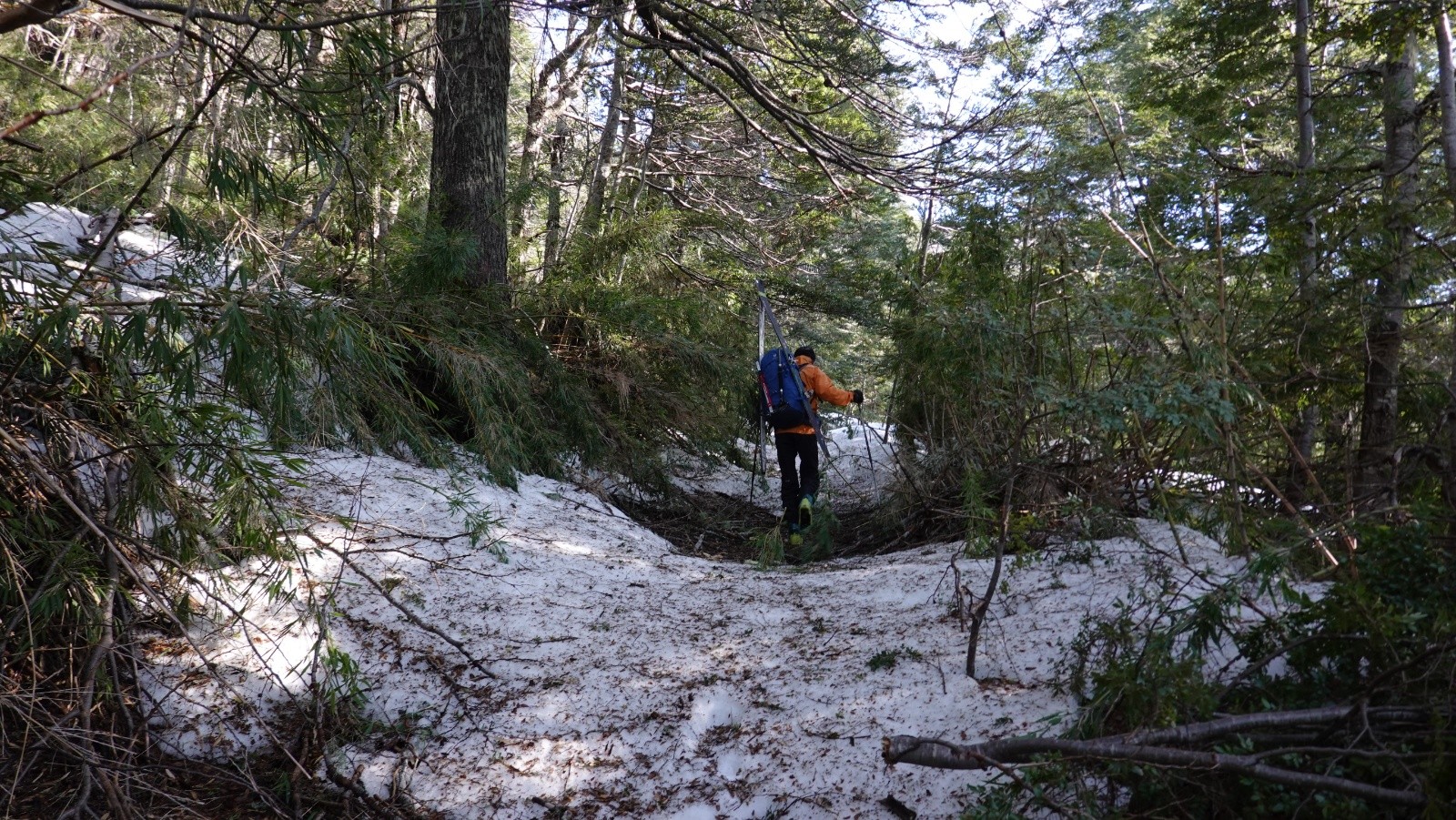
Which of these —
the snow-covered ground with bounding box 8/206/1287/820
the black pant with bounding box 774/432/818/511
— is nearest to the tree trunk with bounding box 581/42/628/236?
the black pant with bounding box 774/432/818/511

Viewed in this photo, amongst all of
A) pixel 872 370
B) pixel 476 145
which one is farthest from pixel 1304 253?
pixel 476 145

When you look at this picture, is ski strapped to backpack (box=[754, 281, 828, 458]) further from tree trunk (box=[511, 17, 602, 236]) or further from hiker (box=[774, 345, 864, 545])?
tree trunk (box=[511, 17, 602, 236])

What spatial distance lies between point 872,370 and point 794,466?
109 centimetres

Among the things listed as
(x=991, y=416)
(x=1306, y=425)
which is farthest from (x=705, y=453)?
(x=1306, y=425)

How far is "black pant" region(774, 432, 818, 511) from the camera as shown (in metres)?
7.20

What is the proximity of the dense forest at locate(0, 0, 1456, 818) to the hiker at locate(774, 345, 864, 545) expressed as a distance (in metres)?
0.37

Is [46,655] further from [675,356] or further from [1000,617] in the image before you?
[675,356]

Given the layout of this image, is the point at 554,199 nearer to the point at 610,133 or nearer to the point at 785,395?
the point at 610,133

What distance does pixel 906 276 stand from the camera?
6.94 m

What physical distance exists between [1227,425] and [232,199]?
3.72m

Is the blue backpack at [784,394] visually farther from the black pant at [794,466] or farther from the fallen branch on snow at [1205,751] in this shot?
the fallen branch on snow at [1205,751]

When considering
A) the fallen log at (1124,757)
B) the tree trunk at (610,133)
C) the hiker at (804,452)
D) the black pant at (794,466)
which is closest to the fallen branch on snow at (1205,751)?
the fallen log at (1124,757)

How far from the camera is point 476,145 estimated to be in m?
6.85

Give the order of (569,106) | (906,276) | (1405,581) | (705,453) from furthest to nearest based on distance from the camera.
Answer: (569,106) → (705,453) → (906,276) → (1405,581)
